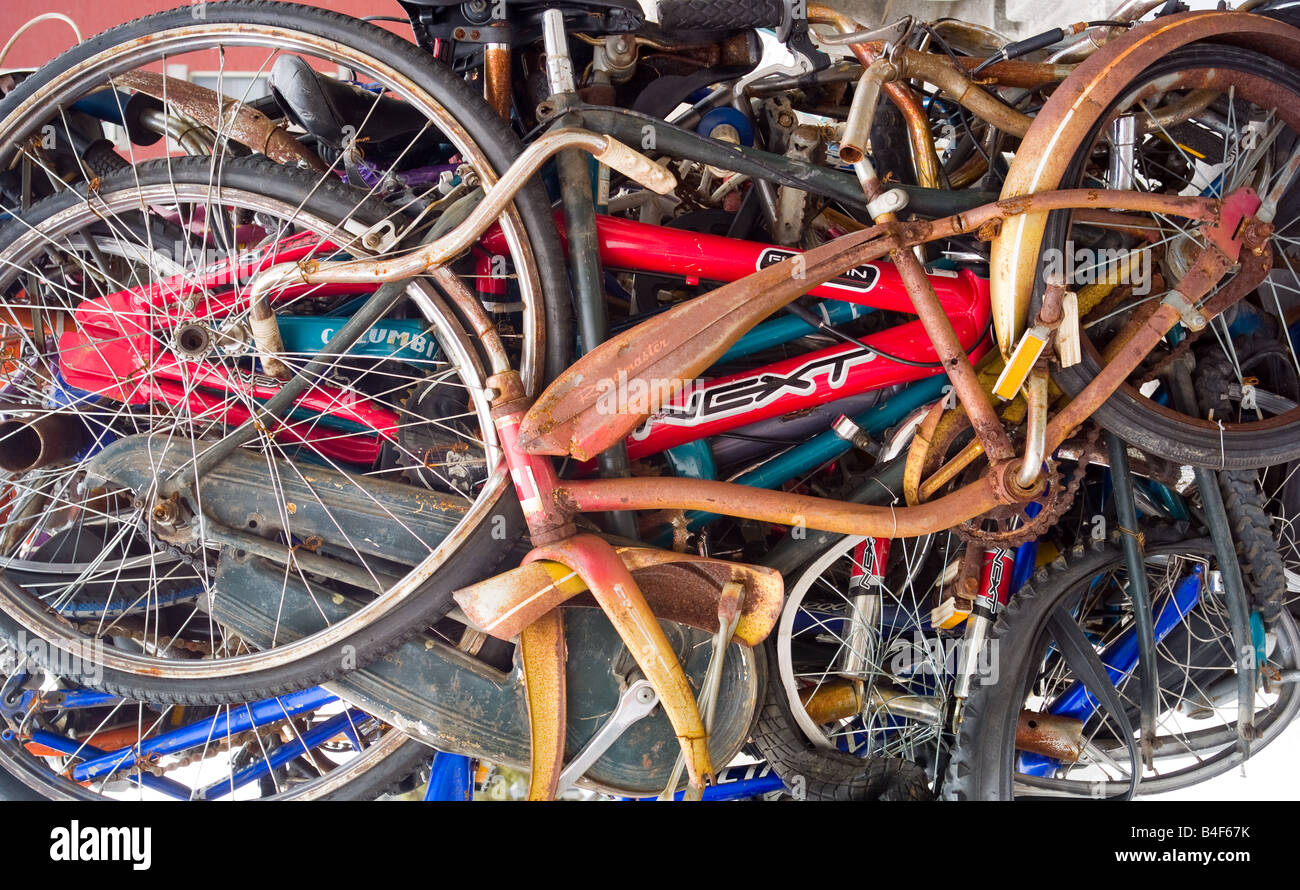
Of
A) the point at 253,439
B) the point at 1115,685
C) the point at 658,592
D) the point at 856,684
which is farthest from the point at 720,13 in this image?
the point at 1115,685

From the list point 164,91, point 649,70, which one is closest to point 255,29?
point 164,91

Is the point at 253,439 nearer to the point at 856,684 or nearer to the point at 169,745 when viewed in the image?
the point at 169,745

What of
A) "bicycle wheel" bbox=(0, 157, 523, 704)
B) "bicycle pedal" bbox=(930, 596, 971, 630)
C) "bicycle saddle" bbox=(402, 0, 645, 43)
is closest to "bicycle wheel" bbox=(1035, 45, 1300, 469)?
"bicycle pedal" bbox=(930, 596, 971, 630)

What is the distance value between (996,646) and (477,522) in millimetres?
1042

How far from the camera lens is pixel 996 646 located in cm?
175

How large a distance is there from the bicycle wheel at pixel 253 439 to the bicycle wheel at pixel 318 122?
10 centimetres

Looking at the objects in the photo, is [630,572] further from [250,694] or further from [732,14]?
[732,14]

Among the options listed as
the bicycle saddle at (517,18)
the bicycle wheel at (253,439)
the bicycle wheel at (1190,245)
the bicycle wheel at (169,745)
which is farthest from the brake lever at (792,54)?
the bicycle wheel at (169,745)

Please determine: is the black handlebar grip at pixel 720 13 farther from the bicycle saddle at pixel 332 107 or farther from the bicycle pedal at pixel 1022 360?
the bicycle pedal at pixel 1022 360

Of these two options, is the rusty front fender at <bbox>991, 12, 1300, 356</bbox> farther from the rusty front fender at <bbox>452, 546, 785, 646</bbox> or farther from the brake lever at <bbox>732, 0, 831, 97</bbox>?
the rusty front fender at <bbox>452, 546, 785, 646</bbox>

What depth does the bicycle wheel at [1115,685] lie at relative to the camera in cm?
174

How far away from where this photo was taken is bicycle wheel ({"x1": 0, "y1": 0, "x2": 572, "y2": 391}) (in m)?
1.46

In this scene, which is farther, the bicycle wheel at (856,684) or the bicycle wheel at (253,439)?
the bicycle wheel at (856,684)

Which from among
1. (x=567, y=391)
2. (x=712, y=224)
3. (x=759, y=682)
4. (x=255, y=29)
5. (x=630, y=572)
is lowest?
(x=759, y=682)
